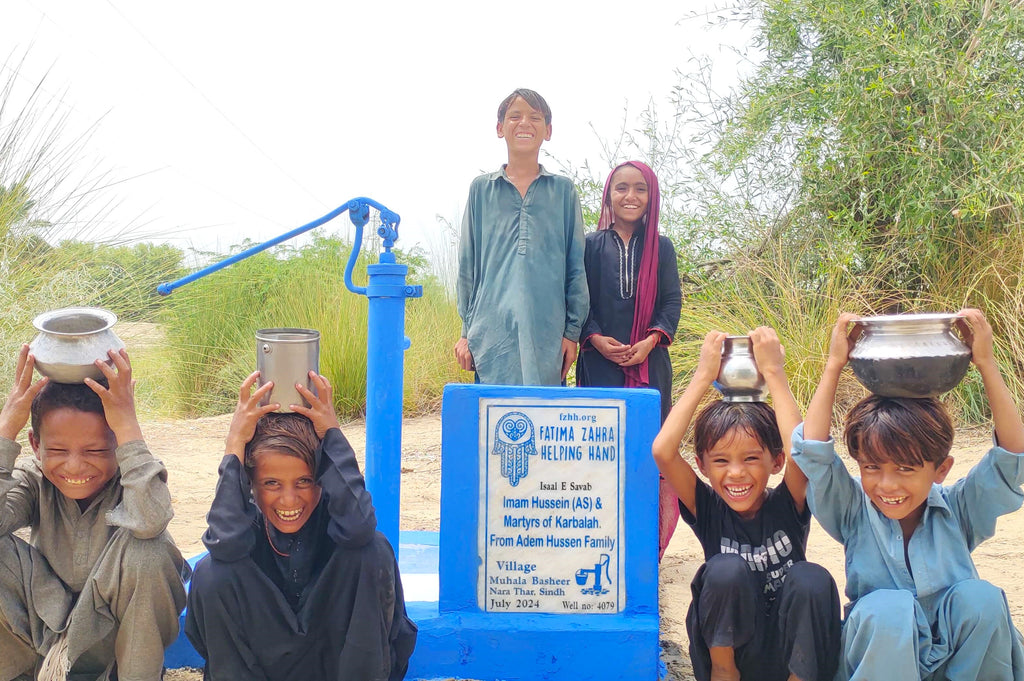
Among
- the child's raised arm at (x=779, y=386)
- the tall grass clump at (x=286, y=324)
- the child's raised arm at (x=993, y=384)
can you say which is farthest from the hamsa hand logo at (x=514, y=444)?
the tall grass clump at (x=286, y=324)

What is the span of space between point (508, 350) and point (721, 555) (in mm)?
1331

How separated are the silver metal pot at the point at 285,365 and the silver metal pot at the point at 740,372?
1180 millimetres

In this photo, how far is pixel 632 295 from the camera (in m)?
3.62

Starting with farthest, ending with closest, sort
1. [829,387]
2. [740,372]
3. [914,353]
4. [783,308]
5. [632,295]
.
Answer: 1. [783,308]
2. [632,295]
3. [740,372]
4. [829,387]
5. [914,353]

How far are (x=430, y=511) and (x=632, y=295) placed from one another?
7.93ft

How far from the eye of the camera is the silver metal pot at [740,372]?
103 inches

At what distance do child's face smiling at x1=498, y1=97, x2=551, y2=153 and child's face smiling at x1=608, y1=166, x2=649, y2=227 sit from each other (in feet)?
1.21

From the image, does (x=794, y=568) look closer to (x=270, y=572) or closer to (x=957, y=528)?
(x=957, y=528)

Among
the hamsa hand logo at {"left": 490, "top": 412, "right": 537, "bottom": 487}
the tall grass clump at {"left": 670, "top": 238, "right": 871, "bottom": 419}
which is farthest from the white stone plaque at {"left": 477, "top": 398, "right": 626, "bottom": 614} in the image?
the tall grass clump at {"left": 670, "top": 238, "right": 871, "bottom": 419}

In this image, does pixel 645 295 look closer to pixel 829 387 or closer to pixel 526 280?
pixel 526 280

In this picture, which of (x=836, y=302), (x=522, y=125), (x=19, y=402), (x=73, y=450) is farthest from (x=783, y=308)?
(x=19, y=402)

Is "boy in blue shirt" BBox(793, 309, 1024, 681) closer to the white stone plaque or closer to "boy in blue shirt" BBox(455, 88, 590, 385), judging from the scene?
the white stone plaque

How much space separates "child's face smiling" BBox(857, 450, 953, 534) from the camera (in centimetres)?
238

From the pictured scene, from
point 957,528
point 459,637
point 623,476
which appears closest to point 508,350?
point 623,476
